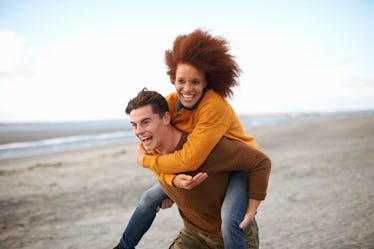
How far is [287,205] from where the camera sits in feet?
20.0

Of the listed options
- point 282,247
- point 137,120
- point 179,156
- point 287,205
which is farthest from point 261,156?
point 287,205

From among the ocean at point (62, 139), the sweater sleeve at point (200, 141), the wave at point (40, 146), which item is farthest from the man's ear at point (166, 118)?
the wave at point (40, 146)

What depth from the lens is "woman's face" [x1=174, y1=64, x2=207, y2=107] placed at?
2.66 metres

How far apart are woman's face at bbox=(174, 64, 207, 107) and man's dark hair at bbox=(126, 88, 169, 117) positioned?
188 mm

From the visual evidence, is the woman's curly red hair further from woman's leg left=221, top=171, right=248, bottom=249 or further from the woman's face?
woman's leg left=221, top=171, right=248, bottom=249

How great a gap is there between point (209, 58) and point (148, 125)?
790 millimetres

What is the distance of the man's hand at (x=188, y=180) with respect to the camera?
91.5 inches

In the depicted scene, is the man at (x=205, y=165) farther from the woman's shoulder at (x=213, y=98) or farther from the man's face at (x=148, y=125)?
the woman's shoulder at (x=213, y=98)

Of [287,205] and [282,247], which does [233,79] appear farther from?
[287,205]

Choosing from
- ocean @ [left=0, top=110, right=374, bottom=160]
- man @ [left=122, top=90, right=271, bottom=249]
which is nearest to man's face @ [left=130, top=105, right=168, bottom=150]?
man @ [left=122, top=90, right=271, bottom=249]

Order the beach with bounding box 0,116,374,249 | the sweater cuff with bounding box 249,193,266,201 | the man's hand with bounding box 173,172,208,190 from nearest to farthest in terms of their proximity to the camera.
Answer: the man's hand with bounding box 173,172,208,190 → the sweater cuff with bounding box 249,193,266,201 → the beach with bounding box 0,116,374,249

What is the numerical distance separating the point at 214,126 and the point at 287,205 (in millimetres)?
4379

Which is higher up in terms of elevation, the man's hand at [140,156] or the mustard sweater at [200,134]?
the mustard sweater at [200,134]

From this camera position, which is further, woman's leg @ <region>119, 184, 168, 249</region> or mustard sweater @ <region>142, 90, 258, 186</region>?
woman's leg @ <region>119, 184, 168, 249</region>
